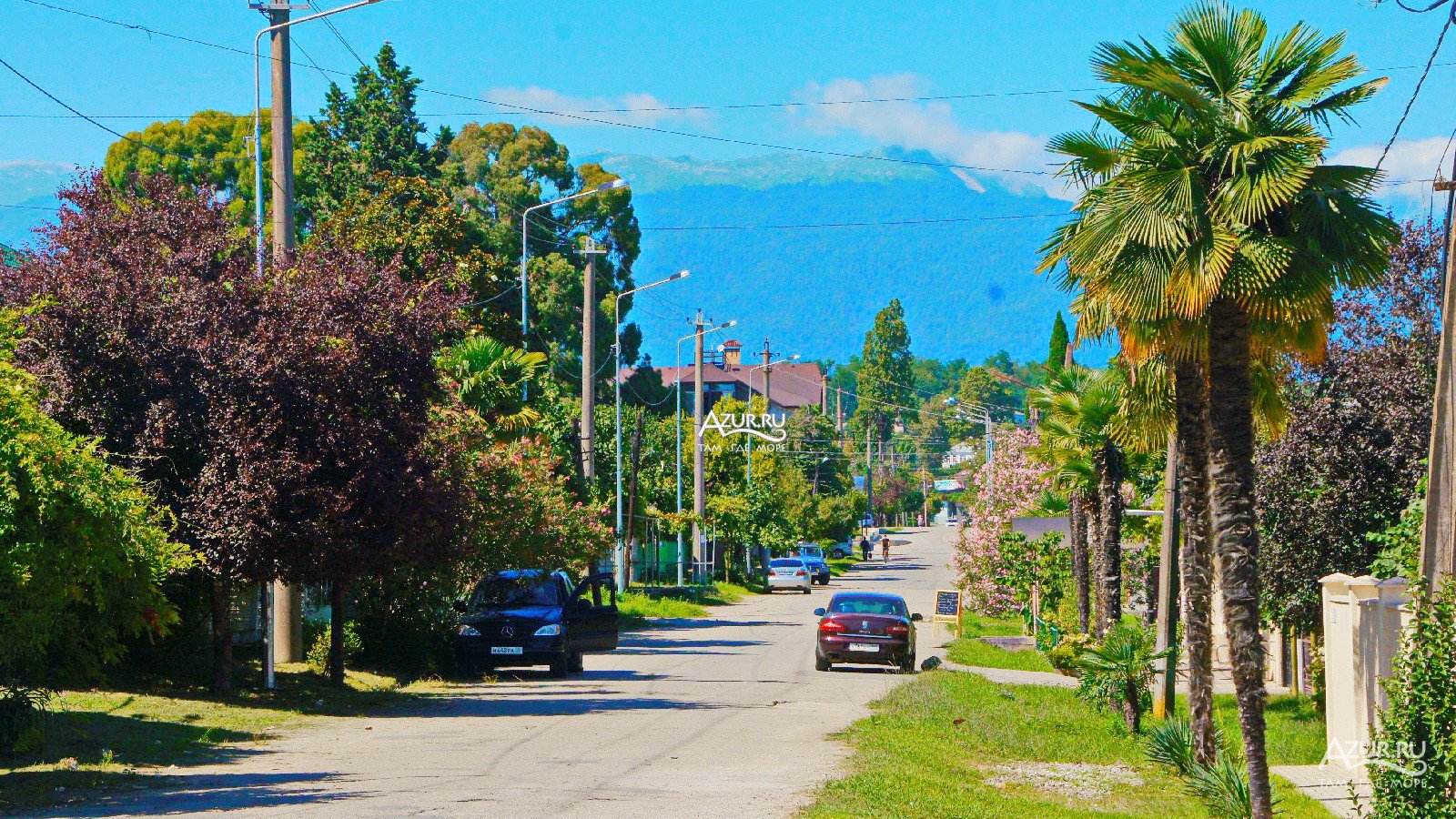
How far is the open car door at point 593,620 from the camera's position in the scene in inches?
1089

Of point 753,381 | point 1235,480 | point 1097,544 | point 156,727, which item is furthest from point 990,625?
point 753,381

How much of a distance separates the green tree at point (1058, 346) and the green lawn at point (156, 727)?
13.6 meters

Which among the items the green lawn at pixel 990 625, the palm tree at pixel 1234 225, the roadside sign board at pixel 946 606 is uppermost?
the palm tree at pixel 1234 225

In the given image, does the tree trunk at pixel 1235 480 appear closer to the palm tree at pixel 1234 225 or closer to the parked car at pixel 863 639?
the palm tree at pixel 1234 225

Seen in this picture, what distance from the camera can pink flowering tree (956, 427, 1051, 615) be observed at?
146ft

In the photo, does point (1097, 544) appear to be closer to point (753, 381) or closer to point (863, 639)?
point (863, 639)

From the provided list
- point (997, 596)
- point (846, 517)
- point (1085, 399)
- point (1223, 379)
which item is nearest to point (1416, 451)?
point (1223, 379)

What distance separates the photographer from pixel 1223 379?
13.6 m

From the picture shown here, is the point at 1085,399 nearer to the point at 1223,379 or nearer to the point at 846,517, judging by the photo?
the point at 1223,379

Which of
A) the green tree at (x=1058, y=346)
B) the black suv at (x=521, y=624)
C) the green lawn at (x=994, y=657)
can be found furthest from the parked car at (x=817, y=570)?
the black suv at (x=521, y=624)

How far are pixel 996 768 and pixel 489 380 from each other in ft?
61.8

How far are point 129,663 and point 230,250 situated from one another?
5.36m

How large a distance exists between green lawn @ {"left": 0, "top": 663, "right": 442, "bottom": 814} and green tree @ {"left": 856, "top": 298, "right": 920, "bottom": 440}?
401 ft

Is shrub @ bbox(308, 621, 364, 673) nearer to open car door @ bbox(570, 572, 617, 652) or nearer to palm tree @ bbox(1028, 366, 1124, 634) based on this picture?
open car door @ bbox(570, 572, 617, 652)
